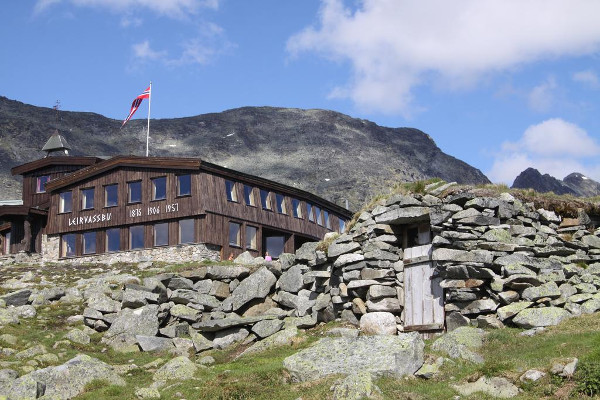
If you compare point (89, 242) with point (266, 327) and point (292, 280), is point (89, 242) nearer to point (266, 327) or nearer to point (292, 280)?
point (292, 280)

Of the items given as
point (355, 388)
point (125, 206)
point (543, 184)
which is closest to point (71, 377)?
point (355, 388)

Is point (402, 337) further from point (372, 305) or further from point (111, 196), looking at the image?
point (111, 196)

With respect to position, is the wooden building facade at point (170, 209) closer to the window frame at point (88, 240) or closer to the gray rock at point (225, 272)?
the window frame at point (88, 240)

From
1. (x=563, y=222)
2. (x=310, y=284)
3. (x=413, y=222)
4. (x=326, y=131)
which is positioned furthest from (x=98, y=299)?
(x=326, y=131)

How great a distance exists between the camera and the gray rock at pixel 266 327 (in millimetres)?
26781

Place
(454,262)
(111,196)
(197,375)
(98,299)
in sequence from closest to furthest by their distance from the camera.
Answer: (197,375), (454,262), (98,299), (111,196)

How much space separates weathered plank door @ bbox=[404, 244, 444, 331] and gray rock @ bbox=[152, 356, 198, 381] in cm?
790

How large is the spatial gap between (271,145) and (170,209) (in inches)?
4735

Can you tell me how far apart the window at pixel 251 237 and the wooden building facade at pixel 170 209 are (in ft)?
0.23

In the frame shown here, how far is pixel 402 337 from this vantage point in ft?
66.1

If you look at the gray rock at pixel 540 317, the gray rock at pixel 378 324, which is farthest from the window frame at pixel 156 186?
the gray rock at pixel 540 317

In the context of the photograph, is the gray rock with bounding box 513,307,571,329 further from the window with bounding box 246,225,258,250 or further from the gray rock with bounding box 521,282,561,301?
the window with bounding box 246,225,258,250

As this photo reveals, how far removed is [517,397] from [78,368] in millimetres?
12642

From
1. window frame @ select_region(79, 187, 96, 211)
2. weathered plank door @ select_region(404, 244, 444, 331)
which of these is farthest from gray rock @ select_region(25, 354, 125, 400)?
window frame @ select_region(79, 187, 96, 211)
